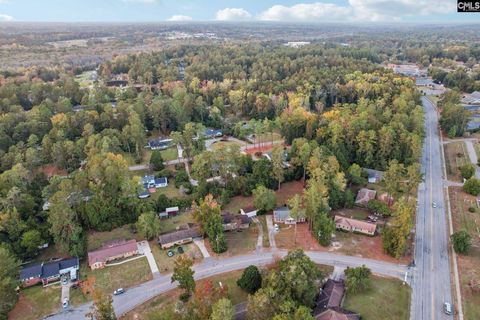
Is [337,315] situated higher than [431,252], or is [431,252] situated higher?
[337,315]

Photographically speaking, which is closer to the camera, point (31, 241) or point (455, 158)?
point (31, 241)

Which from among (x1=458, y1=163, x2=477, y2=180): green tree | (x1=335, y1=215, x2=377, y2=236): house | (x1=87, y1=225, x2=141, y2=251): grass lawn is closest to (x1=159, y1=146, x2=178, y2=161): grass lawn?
(x1=87, y1=225, x2=141, y2=251): grass lawn

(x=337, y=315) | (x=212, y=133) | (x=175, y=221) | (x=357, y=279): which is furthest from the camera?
(x=212, y=133)

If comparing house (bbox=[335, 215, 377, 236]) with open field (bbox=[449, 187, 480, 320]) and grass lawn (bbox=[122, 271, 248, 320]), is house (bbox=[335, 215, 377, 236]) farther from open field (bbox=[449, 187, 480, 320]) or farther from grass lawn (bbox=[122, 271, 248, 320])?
grass lawn (bbox=[122, 271, 248, 320])

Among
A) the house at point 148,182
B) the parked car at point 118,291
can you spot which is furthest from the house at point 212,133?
the parked car at point 118,291

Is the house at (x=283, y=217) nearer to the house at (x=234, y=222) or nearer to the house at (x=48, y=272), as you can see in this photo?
the house at (x=234, y=222)

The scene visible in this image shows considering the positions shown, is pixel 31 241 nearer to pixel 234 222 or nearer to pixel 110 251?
pixel 110 251

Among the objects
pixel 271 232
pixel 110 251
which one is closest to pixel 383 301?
pixel 271 232

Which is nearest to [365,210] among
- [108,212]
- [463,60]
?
[108,212]
